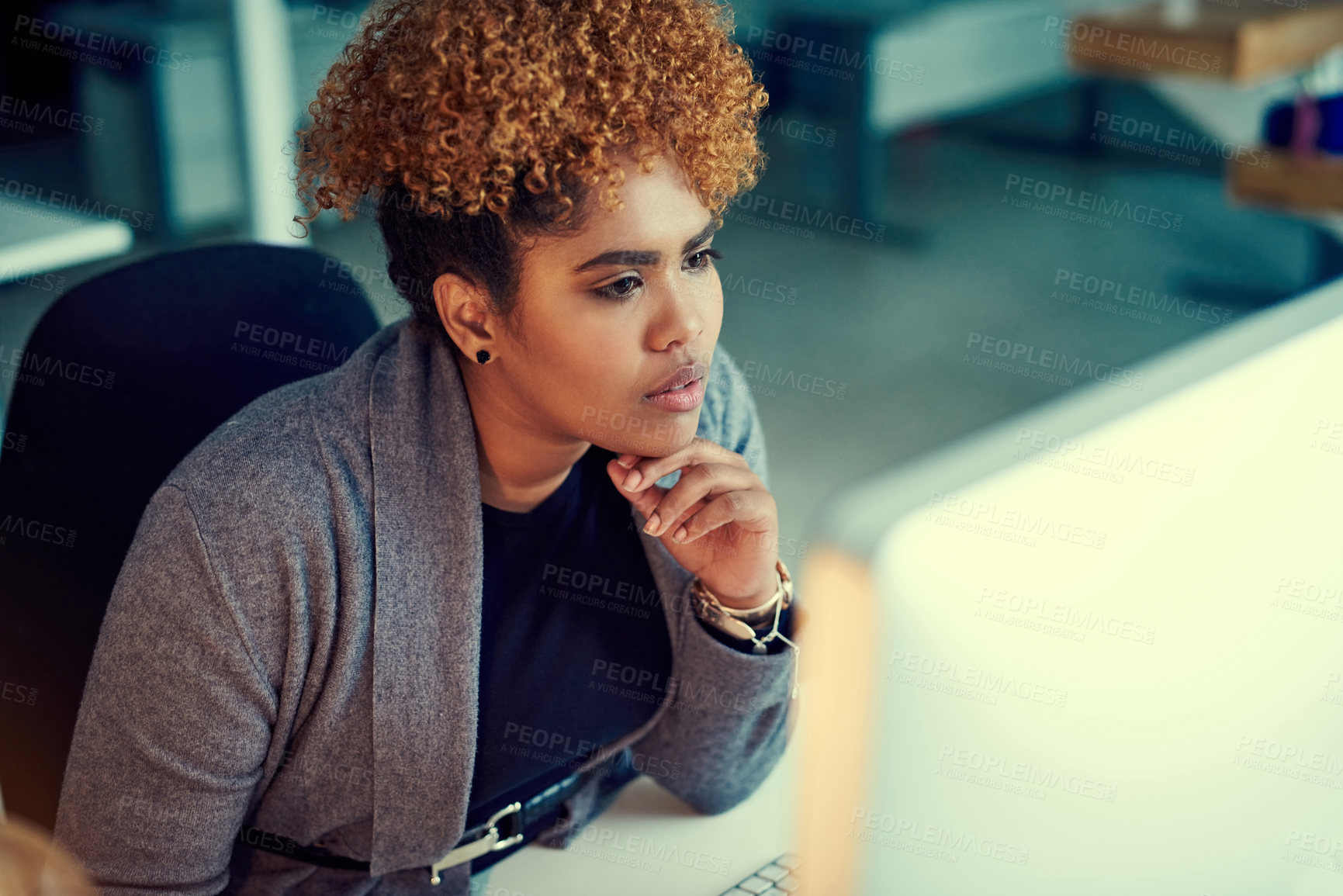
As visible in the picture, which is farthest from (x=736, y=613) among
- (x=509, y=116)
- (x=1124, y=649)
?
(x=1124, y=649)

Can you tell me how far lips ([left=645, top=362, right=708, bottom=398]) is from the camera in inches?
41.0

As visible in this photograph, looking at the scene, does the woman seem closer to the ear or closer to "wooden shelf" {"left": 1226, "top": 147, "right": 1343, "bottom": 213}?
the ear

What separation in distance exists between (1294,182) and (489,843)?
2918 millimetres

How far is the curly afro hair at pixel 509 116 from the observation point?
95 centimetres

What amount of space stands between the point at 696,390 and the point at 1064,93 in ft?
19.1

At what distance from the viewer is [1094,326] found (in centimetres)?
391

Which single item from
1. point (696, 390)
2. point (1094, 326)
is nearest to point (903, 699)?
point (696, 390)

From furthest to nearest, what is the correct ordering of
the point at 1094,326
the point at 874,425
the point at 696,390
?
the point at 1094,326 → the point at 874,425 → the point at 696,390

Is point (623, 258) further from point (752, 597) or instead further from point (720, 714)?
point (720, 714)

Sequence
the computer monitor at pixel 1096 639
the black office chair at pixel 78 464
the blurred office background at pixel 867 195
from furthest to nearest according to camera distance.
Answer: the blurred office background at pixel 867 195, the black office chair at pixel 78 464, the computer monitor at pixel 1096 639

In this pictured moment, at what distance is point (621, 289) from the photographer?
1019 mm

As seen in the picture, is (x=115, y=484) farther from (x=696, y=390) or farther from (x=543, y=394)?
(x=696, y=390)

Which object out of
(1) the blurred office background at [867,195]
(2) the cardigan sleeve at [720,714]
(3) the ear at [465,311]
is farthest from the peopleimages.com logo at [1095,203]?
(3) the ear at [465,311]

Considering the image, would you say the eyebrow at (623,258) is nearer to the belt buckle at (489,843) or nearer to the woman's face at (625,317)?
the woman's face at (625,317)
